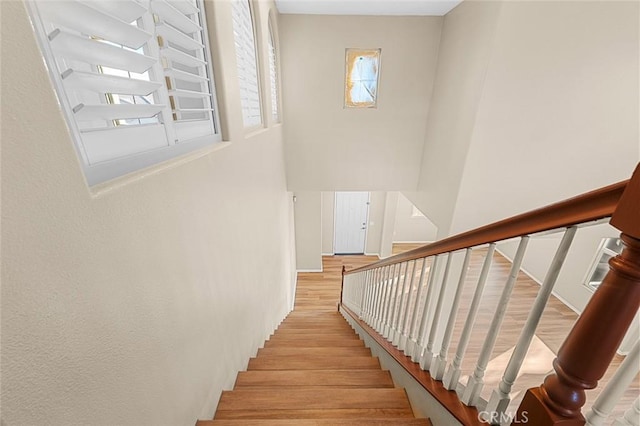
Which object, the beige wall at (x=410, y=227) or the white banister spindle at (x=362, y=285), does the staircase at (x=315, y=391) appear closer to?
the white banister spindle at (x=362, y=285)

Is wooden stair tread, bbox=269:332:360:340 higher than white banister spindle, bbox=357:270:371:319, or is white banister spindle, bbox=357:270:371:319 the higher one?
white banister spindle, bbox=357:270:371:319

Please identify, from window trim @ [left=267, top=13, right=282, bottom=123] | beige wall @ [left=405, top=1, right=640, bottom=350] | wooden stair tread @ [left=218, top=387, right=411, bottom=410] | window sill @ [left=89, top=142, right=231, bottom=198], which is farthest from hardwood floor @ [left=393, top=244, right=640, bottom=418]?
window trim @ [left=267, top=13, right=282, bottom=123]

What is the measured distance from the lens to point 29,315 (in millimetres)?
422

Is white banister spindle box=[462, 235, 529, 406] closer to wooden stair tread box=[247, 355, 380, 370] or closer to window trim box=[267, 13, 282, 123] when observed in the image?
wooden stair tread box=[247, 355, 380, 370]

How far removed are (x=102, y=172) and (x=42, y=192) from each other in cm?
24

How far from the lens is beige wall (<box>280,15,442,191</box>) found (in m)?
3.55

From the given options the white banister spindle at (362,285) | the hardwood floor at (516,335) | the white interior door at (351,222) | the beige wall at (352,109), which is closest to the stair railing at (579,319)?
the white banister spindle at (362,285)

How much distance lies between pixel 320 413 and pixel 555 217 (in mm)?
1240

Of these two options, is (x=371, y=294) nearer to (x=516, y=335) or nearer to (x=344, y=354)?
(x=344, y=354)

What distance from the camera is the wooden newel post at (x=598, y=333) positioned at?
466 mm

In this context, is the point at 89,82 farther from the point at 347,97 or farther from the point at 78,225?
the point at 347,97

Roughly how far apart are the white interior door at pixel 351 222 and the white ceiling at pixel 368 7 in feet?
12.5

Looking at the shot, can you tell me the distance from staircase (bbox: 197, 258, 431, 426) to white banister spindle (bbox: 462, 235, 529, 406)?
30cm

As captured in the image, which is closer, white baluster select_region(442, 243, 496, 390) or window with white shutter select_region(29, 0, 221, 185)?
window with white shutter select_region(29, 0, 221, 185)
